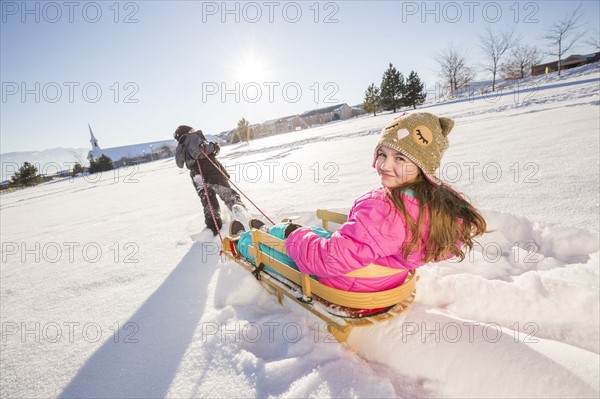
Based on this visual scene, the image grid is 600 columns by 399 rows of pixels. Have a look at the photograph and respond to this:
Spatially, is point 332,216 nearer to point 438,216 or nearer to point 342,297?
point 342,297

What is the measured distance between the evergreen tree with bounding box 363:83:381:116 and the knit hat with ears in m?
50.8

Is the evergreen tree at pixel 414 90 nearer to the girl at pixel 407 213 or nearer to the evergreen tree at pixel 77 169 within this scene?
the girl at pixel 407 213

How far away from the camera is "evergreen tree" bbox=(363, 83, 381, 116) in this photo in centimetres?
4884

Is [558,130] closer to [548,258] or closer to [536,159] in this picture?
[536,159]

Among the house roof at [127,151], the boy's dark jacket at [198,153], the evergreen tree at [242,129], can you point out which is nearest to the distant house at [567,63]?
the evergreen tree at [242,129]

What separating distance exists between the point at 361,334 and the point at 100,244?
16.0 feet

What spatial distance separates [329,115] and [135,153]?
49.8 metres

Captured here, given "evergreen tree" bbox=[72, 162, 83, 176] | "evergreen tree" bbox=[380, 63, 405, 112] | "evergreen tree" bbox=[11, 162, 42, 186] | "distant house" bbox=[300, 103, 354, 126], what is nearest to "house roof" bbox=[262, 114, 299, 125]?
"distant house" bbox=[300, 103, 354, 126]

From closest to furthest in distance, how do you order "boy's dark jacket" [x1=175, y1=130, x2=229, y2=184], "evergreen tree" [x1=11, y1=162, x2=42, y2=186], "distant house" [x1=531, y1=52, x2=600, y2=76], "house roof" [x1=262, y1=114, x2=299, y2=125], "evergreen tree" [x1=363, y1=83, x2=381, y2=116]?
"boy's dark jacket" [x1=175, y1=130, x2=229, y2=184], "evergreen tree" [x1=11, y1=162, x2=42, y2=186], "distant house" [x1=531, y1=52, x2=600, y2=76], "evergreen tree" [x1=363, y1=83, x2=381, y2=116], "house roof" [x1=262, y1=114, x2=299, y2=125]

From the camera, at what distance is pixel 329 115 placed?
69812mm

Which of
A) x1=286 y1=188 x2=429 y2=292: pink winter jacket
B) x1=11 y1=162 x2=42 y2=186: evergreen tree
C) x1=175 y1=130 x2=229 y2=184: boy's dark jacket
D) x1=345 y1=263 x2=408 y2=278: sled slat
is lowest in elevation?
x1=345 y1=263 x2=408 y2=278: sled slat

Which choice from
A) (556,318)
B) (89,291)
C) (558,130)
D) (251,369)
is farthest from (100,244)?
(558,130)

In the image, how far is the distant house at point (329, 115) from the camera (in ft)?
225

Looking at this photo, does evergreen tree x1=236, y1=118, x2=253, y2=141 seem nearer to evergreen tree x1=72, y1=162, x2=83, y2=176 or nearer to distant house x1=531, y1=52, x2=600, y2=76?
evergreen tree x1=72, y1=162, x2=83, y2=176
